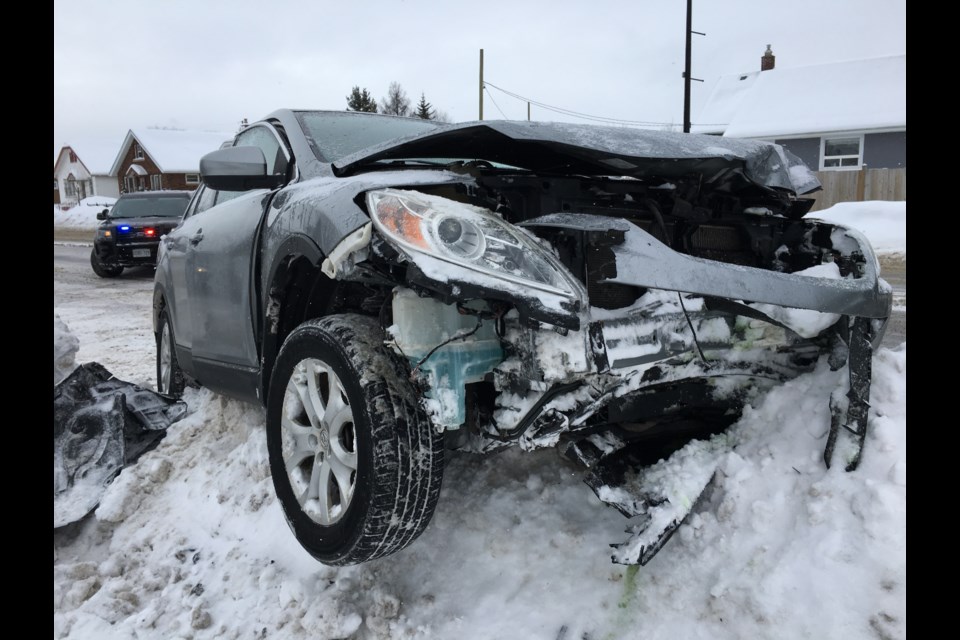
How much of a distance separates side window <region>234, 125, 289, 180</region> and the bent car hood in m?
0.74

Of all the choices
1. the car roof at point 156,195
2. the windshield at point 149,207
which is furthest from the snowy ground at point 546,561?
the car roof at point 156,195

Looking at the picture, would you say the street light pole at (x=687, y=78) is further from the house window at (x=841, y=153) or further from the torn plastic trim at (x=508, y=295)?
the torn plastic trim at (x=508, y=295)

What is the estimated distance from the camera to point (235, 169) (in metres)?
3.07

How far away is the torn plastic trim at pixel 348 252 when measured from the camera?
2.06 metres

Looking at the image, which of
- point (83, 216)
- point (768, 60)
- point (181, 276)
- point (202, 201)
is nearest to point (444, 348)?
point (181, 276)

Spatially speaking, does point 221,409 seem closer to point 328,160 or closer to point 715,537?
point 328,160

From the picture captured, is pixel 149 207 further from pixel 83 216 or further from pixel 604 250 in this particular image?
pixel 83 216

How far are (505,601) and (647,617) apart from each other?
45 cm

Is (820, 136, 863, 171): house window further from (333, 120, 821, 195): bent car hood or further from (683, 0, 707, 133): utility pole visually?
(333, 120, 821, 195): bent car hood

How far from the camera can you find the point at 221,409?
4.16m

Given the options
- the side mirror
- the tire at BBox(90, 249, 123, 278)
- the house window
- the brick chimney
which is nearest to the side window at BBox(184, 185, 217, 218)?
the side mirror

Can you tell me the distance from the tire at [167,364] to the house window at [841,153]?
80.3 feet

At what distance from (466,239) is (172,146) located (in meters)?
49.4
